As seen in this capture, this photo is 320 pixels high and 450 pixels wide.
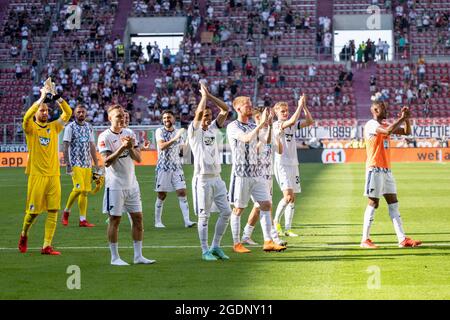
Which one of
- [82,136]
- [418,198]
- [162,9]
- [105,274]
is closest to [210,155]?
[105,274]

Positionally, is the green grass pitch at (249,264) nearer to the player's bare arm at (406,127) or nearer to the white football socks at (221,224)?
the white football socks at (221,224)

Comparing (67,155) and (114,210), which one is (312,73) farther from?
(114,210)

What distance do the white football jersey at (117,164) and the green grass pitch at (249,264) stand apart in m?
1.14

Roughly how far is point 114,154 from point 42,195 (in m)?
2.38

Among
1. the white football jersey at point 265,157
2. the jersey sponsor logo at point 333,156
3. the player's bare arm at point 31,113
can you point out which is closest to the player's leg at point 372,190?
the white football jersey at point 265,157

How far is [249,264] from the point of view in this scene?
45.9 ft

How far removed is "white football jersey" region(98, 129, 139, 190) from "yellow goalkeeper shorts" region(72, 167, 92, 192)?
20.8ft

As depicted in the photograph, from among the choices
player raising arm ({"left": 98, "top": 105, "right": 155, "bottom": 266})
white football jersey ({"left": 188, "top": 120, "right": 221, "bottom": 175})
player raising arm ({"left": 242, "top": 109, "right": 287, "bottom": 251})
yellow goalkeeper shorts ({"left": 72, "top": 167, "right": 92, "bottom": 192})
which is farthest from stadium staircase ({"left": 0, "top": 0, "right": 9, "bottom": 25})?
player raising arm ({"left": 98, "top": 105, "right": 155, "bottom": 266})

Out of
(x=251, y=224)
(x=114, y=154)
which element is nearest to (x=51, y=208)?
(x=114, y=154)

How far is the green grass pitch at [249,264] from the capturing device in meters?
11.6

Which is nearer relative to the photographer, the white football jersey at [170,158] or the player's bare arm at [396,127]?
the player's bare arm at [396,127]

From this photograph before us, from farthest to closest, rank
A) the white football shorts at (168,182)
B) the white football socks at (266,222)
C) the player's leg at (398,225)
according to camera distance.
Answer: the white football shorts at (168,182)
the player's leg at (398,225)
the white football socks at (266,222)

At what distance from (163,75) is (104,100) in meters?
4.65
